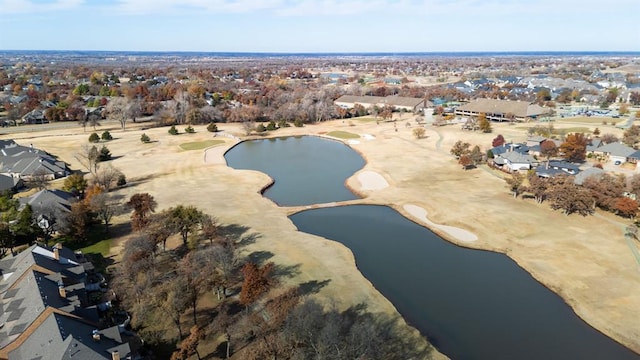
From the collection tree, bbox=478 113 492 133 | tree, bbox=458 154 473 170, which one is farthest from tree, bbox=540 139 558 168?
tree, bbox=478 113 492 133

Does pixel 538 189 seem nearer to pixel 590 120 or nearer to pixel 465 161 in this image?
pixel 465 161

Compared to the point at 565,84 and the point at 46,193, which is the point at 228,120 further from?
the point at 565,84

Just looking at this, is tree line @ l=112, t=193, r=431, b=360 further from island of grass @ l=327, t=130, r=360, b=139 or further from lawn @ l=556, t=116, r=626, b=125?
lawn @ l=556, t=116, r=626, b=125

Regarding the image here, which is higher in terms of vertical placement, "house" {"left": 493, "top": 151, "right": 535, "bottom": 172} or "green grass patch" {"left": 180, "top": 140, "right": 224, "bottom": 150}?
"house" {"left": 493, "top": 151, "right": 535, "bottom": 172}

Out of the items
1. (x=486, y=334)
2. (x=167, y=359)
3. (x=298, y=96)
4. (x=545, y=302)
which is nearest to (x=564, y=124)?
(x=298, y=96)

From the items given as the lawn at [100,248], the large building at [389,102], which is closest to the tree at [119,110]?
the large building at [389,102]

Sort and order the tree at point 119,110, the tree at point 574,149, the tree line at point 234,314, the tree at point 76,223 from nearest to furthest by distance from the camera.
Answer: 1. the tree line at point 234,314
2. the tree at point 76,223
3. the tree at point 574,149
4. the tree at point 119,110

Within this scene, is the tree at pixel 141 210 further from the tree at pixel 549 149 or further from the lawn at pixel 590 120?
the lawn at pixel 590 120
